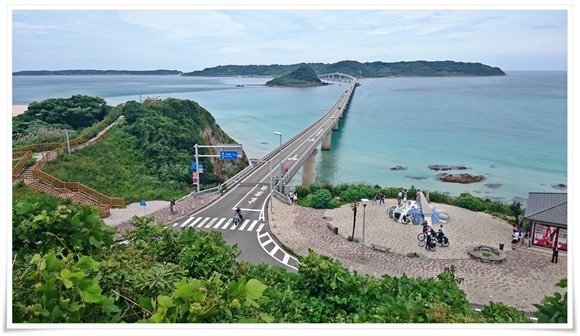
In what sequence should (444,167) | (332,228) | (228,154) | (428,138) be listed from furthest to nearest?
(428,138) → (444,167) → (228,154) → (332,228)

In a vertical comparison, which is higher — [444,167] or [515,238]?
[444,167]

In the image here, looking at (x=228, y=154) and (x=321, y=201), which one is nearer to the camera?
(x=321, y=201)

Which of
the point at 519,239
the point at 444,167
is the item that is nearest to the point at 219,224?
the point at 519,239

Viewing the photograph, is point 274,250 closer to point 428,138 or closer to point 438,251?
point 438,251

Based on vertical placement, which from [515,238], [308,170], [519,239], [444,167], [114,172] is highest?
[114,172]

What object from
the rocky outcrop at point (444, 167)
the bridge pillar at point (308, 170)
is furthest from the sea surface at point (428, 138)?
the bridge pillar at point (308, 170)
